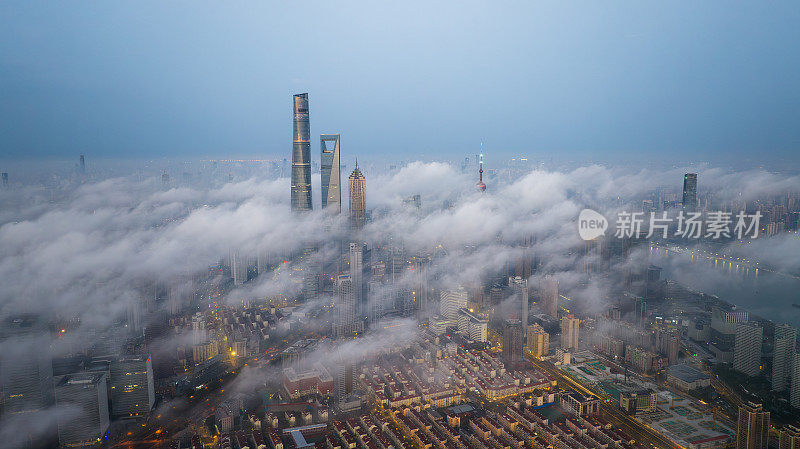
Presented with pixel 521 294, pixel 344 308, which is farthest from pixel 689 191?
pixel 344 308

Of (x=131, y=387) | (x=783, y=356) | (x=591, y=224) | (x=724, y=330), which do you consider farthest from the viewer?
(x=591, y=224)

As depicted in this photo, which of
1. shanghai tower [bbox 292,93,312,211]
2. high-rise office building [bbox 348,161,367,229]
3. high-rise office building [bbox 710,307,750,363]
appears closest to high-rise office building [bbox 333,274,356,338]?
high-rise office building [bbox 348,161,367,229]

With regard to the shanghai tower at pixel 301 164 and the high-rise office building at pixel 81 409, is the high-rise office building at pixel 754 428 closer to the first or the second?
the high-rise office building at pixel 81 409

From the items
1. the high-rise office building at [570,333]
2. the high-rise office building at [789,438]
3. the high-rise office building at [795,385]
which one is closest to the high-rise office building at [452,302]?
the high-rise office building at [570,333]

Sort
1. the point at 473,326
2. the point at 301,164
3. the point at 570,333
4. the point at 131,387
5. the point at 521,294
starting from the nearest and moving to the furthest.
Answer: the point at 131,387
the point at 570,333
the point at 473,326
the point at 521,294
the point at 301,164

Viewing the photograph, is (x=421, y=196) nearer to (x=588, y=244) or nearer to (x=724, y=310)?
(x=588, y=244)

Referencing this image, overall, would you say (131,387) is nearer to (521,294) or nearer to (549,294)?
(521,294)

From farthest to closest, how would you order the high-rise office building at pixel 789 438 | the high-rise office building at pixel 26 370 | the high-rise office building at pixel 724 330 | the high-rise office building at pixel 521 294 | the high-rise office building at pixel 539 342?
1. the high-rise office building at pixel 521 294
2. the high-rise office building at pixel 539 342
3. the high-rise office building at pixel 724 330
4. the high-rise office building at pixel 789 438
5. the high-rise office building at pixel 26 370
